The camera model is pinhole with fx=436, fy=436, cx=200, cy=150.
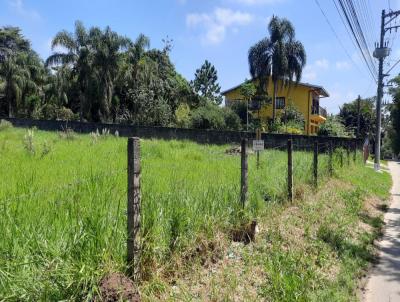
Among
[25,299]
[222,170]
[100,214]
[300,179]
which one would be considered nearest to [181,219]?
[100,214]

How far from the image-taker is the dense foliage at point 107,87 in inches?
1590

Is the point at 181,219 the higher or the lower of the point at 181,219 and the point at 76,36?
the lower

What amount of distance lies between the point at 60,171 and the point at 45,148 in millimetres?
4426

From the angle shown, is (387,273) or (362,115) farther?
(362,115)

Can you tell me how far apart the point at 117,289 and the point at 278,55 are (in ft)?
138

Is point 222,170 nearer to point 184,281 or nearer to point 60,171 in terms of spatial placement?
point 60,171

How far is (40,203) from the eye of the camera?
4.57m

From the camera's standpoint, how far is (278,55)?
43156 millimetres

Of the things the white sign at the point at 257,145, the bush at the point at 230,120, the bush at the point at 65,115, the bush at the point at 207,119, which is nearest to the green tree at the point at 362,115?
the bush at the point at 230,120

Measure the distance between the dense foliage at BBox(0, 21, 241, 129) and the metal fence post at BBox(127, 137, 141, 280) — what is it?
33.7m

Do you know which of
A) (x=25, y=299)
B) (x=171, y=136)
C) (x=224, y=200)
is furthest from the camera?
(x=171, y=136)

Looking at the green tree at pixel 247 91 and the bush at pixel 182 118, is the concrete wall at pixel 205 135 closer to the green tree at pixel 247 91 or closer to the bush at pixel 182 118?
the bush at pixel 182 118

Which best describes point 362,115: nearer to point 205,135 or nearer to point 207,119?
point 207,119

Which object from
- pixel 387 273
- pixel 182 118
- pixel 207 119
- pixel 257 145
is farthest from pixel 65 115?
pixel 387 273
